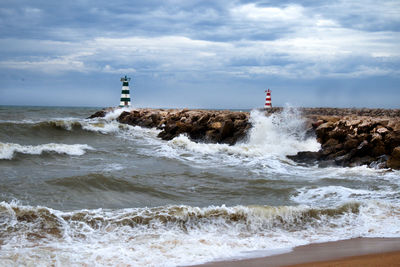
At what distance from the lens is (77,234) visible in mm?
4492

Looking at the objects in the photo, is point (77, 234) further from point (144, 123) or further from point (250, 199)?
point (144, 123)

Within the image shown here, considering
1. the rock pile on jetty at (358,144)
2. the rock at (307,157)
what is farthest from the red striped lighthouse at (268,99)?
the rock at (307,157)

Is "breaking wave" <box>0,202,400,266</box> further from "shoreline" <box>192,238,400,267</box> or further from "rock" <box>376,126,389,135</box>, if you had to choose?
"rock" <box>376,126,389,135</box>

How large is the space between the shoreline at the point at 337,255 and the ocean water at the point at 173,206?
19 centimetres

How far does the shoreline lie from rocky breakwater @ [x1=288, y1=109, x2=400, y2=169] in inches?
205

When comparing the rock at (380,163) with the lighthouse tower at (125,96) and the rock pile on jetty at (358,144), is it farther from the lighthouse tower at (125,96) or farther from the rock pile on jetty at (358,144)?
the lighthouse tower at (125,96)

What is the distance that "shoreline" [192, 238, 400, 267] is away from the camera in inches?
145

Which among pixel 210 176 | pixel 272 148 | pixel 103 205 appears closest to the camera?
pixel 103 205

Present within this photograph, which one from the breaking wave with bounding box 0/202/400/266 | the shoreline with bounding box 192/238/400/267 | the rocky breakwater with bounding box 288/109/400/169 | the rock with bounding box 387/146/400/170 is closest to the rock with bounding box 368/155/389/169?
the rocky breakwater with bounding box 288/109/400/169

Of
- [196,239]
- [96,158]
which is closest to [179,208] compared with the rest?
[196,239]

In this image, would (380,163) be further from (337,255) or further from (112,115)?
(112,115)

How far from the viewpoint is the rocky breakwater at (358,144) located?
958 cm

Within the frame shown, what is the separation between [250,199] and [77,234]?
9.75 feet

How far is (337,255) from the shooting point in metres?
3.93
